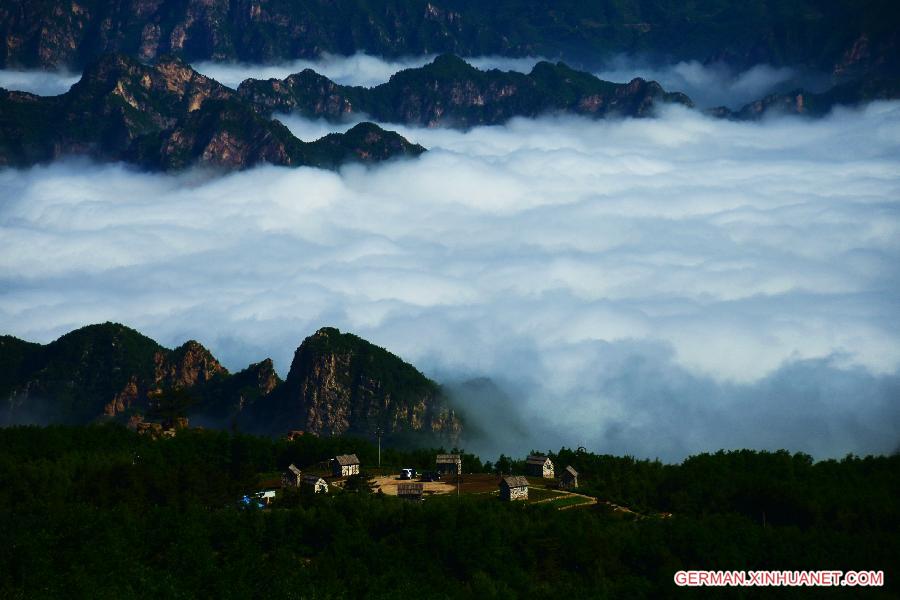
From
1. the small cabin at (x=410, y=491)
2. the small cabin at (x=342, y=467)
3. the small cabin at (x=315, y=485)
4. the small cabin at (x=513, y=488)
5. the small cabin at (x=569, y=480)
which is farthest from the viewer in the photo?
the small cabin at (x=342, y=467)

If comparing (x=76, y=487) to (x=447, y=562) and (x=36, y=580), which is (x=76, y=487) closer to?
(x=36, y=580)

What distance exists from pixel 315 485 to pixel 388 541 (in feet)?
65.8

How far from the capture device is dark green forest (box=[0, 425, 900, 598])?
158 metres

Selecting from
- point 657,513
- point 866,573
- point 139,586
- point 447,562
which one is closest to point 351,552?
point 447,562

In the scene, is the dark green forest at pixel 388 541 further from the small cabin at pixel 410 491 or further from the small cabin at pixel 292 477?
the small cabin at pixel 292 477

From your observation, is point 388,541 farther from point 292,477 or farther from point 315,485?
point 292,477

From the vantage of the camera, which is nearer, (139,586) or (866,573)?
(139,586)

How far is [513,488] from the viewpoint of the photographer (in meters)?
183

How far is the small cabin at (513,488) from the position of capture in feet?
599

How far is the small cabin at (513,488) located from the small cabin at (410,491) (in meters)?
8.99

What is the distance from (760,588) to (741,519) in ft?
65.5

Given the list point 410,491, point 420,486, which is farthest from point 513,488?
point 410,491

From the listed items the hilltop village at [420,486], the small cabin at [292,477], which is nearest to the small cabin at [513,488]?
the hilltop village at [420,486]

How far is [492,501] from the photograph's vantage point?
7062 inches
